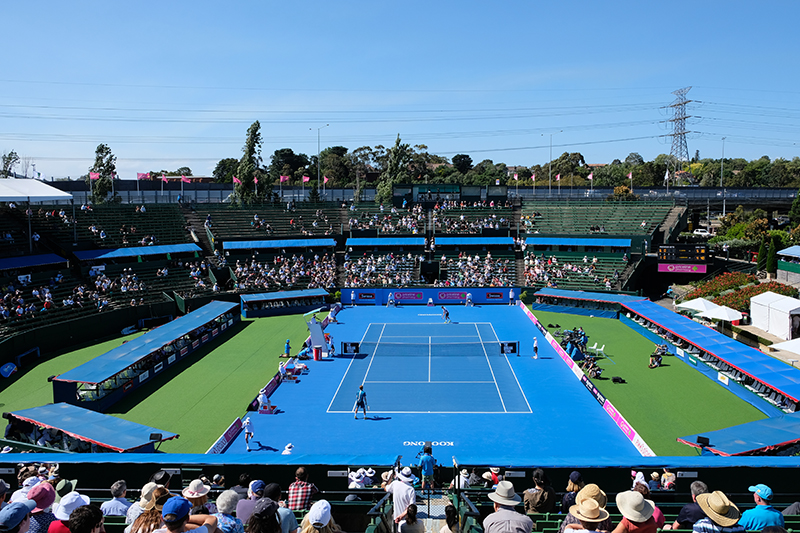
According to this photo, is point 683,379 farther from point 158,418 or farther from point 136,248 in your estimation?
point 136,248

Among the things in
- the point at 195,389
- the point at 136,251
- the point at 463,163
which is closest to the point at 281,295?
the point at 136,251

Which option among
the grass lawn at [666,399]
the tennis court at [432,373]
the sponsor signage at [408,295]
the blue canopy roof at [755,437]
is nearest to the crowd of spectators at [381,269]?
the sponsor signage at [408,295]

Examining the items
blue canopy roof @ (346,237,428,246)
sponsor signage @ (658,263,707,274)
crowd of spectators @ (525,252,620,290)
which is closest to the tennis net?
crowd of spectators @ (525,252,620,290)

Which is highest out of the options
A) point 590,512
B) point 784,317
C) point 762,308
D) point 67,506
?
point 590,512

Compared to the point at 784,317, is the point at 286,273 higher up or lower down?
higher up

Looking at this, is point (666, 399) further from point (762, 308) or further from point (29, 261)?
point (29, 261)

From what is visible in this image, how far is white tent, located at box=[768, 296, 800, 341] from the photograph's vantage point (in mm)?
31359

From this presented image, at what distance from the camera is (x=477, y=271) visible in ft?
178

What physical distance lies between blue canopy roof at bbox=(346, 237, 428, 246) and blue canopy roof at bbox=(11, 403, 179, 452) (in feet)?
124

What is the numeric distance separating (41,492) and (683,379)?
27.5m

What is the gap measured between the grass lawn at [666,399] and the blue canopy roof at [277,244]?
97.5 feet

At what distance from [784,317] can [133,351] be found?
114 ft

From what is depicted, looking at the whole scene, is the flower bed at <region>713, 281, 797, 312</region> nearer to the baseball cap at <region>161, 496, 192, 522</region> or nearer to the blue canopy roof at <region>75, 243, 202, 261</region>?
the baseball cap at <region>161, 496, 192, 522</region>

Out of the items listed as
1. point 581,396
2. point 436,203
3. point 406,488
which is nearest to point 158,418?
point 406,488
